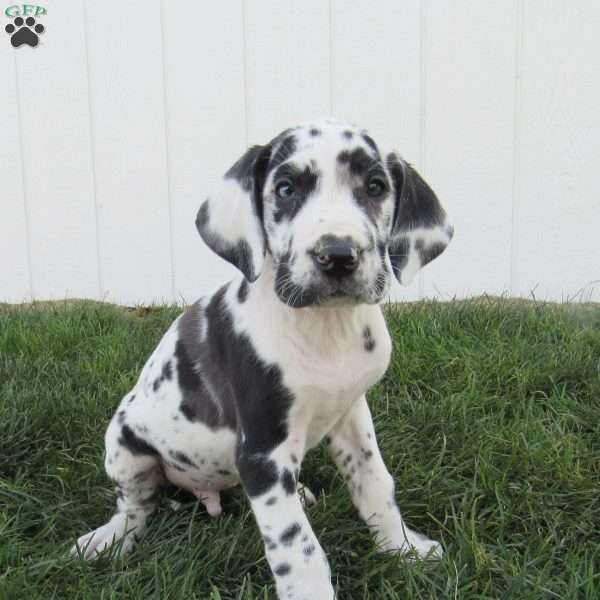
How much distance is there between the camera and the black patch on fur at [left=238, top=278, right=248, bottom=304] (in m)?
2.72

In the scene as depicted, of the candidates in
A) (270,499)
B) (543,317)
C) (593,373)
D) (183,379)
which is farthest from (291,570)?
(543,317)

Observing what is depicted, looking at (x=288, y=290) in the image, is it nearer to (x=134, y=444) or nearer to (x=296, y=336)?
(x=296, y=336)

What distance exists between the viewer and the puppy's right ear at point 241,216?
253cm

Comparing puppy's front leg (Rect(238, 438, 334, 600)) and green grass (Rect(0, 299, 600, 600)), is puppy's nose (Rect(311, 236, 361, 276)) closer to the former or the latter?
puppy's front leg (Rect(238, 438, 334, 600))

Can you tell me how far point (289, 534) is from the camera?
2.39 m

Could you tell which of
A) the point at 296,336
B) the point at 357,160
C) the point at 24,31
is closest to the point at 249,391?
the point at 296,336

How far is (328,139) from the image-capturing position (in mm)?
2469

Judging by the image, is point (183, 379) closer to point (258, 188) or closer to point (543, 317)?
point (258, 188)

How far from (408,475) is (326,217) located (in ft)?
4.57

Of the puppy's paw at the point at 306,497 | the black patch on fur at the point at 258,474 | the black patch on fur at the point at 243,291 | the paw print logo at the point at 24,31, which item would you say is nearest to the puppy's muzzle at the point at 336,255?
the black patch on fur at the point at 243,291

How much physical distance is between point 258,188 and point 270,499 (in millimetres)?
1060

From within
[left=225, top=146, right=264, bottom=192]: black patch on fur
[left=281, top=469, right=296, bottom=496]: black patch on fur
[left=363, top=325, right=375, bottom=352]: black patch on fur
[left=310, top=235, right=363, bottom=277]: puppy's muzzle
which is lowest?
[left=281, top=469, right=296, bottom=496]: black patch on fur

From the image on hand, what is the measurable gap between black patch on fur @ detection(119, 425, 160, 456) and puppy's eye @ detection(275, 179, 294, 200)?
1.17 m

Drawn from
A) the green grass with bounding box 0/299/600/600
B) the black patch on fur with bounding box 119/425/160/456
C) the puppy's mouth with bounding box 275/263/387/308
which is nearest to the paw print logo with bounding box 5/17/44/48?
the green grass with bounding box 0/299/600/600
